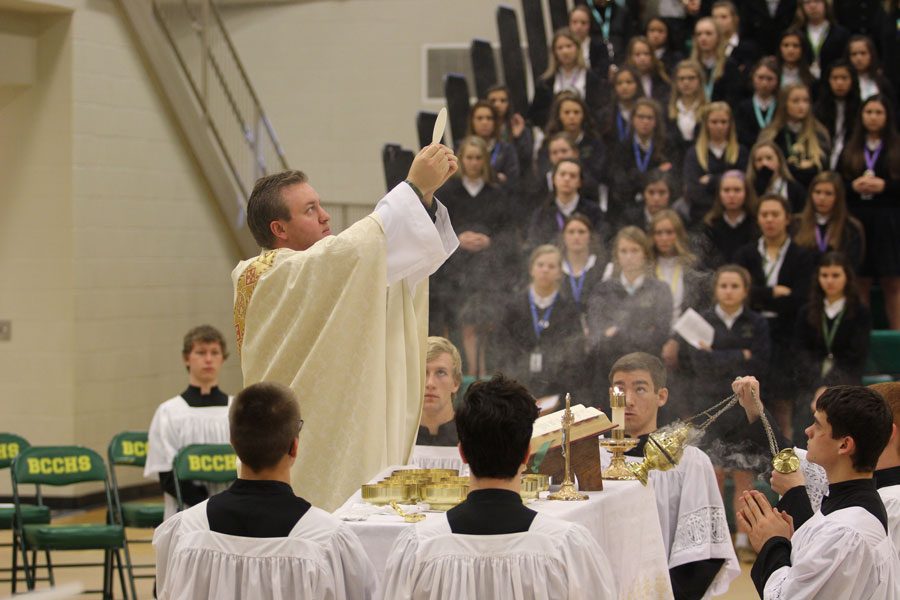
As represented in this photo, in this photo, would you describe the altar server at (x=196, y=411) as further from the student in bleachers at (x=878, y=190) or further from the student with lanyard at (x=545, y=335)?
the student in bleachers at (x=878, y=190)

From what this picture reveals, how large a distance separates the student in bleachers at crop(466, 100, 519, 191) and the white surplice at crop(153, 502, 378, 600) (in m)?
6.31

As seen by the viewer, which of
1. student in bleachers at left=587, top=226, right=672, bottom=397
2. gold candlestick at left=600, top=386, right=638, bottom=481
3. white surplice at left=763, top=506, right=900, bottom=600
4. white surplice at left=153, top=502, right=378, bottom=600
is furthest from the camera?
student in bleachers at left=587, top=226, right=672, bottom=397

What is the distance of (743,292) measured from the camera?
762 cm

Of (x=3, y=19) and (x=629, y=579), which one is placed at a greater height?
(x=3, y=19)

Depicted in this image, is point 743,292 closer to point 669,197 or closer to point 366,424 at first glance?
point 669,197

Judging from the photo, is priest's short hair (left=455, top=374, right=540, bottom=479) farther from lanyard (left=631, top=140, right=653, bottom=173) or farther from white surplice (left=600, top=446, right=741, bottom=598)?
lanyard (left=631, top=140, right=653, bottom=173)

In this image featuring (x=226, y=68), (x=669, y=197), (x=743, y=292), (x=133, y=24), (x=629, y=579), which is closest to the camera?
(x=629, y=579)

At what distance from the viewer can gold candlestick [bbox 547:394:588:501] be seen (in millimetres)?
3359

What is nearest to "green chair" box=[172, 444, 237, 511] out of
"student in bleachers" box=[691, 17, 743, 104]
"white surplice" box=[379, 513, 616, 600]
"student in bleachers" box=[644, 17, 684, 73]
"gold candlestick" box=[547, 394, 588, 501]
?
"gold candlestick" box=[547, 394, 588, 501]

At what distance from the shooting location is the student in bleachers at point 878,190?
28.8 ft

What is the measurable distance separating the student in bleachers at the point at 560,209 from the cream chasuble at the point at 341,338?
4750 millimetres

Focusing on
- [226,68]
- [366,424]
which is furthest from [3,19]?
[366,424]

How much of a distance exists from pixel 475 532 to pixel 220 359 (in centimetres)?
505

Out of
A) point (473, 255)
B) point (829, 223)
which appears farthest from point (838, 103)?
point (473, 255)
